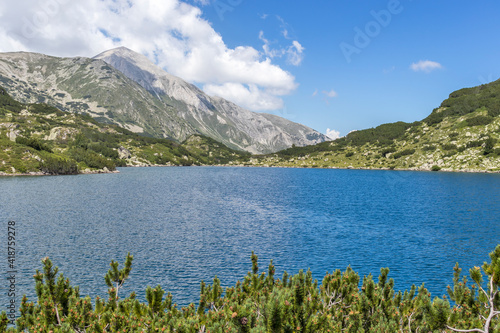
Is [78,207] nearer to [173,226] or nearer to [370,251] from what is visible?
[173,226]

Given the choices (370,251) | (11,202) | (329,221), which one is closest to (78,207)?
(11,202)

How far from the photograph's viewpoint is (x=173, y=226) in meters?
62.8

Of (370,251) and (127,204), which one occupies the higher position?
(127,204)

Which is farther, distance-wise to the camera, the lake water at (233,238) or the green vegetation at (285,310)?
the lake water at (233,238)

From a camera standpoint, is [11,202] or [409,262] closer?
[409,262]

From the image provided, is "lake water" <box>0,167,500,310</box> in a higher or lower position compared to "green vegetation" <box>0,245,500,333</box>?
lower

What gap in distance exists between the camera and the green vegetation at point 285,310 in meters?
10.5

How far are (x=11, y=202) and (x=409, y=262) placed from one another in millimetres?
104882

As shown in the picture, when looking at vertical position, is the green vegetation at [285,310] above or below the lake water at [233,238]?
above

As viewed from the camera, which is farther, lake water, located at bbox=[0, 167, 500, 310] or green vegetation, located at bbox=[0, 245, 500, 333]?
lake water, located at bbox=[0, 167, 500, 310]

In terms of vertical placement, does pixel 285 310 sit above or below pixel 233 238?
above

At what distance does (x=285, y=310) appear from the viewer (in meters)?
9.70

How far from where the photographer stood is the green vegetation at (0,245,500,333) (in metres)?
10.5

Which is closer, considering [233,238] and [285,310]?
[285,310]
